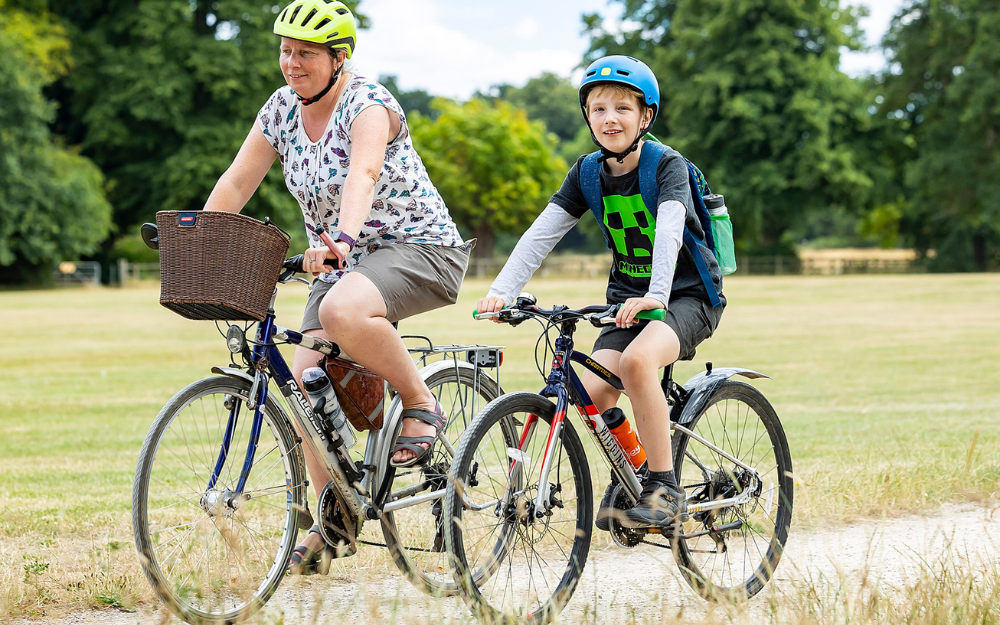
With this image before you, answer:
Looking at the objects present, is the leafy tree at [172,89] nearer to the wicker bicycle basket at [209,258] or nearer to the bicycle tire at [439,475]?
the bicycle tire at [439,475]

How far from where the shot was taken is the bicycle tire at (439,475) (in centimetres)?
403

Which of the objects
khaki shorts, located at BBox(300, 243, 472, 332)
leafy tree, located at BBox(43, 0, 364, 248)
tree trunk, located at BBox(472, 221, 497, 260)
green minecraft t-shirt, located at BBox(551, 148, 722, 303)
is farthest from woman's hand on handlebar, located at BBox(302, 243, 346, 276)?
tree trunk, located at BBox(472, 221, 497, 260)

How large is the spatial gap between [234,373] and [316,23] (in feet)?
4.03

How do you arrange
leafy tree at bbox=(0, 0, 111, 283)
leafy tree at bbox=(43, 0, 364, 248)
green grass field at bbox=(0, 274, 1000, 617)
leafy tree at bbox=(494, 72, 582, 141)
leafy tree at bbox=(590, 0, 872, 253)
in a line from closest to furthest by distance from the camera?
green grass field at bbox=(0, 274, 1000, 617) → leafy tree at bbox=(0, 0, 111, 283) → leafy tree at bbox=(43, 0, 364, 248) → leafy tree at bbox=(590, 0, 872, 253) → leafy tree at bbox=(494, 72, 582, 141)

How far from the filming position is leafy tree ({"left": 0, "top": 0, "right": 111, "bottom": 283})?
3966 centimetres

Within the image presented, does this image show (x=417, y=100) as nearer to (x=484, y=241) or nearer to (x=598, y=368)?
(x=484, y=241)

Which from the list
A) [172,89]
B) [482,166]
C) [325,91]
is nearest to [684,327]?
[325,91]

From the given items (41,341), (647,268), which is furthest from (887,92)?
(647,268)

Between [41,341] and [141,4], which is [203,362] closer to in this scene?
[41,341]

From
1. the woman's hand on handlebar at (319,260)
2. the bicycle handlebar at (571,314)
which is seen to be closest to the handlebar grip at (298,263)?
the woman's hand on handlebar at (319,260)

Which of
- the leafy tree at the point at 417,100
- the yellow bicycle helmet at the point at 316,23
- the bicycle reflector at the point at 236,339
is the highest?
the leafy tree at the point at 417,100

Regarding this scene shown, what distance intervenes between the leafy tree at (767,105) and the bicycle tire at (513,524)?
153 ft

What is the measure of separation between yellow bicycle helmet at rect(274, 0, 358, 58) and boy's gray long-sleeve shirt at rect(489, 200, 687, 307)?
3.11 ft

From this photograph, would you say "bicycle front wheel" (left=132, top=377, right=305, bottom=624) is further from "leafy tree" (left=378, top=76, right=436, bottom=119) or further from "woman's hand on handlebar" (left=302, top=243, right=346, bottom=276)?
"leafy tree" (left=378, top=76, right=436, bottom=119)
